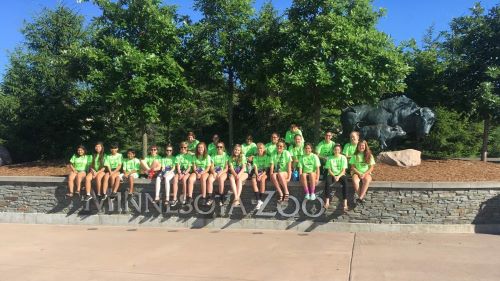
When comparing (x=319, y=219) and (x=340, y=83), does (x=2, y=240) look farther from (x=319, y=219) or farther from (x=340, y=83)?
(x=340, y=83)

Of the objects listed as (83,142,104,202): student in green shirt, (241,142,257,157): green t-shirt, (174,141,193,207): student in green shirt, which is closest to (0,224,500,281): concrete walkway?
(174,141,193,207): student in green shirt

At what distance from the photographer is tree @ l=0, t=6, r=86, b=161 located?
576 inches

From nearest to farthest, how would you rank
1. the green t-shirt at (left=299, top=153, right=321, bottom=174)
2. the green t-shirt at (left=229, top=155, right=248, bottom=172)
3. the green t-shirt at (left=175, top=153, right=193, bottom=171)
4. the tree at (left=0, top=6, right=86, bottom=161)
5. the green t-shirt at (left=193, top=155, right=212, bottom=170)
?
the green t-shirt at (left=299, top=153, right=321, bottom=174)
the green t-shirt at (left=229, top=155, right=248, bottom=172)
the green t-shirt at (left=193, top=155, right=212, bottom=170)
the green t-shirt at (left=175, top=153, right=193, bottom=171)
the tree at (left=0, top=6, right=86, bottom=161)

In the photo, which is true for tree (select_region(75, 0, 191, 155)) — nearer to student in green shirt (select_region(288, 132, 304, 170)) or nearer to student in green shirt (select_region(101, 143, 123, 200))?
student in green shirt (select_region(101, 143, 123, 200))

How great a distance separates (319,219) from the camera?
936cm

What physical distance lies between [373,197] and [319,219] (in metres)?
1.12

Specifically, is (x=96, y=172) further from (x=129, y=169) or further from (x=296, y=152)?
(x=296, y=152)

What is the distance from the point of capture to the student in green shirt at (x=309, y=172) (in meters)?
9.18

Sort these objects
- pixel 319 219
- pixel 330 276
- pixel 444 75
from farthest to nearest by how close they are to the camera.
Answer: pixel 444 75 → pixel 319 219 → pixel 330 276

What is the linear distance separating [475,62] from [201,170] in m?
7.92

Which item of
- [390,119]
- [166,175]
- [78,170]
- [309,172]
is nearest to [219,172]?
[166,175]

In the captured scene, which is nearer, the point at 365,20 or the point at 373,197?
the point at 373,197

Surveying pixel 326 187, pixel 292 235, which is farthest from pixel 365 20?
pixel 292 235

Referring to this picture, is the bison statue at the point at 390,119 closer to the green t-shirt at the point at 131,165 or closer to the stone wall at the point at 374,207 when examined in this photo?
the stone wall at the point at 374,207
